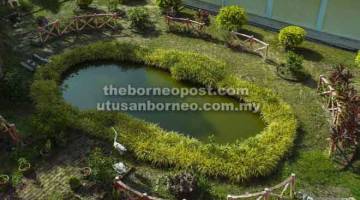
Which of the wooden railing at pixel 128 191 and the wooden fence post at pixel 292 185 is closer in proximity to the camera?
the wooden railing at pixel 128 191

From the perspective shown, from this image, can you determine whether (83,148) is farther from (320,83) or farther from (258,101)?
(320,83)

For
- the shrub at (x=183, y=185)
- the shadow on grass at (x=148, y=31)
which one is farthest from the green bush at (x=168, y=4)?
the shrub at (x=183, y=185)

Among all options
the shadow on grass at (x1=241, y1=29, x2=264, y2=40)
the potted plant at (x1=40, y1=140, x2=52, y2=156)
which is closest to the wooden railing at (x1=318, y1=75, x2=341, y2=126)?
the shadow on grass at (x1=241, y1=29, x2=264, y2=40)

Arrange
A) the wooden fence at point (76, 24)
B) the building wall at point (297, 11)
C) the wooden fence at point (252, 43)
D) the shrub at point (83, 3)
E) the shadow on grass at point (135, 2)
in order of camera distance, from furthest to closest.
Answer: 1. the shadow on grass at point (135, 2)
2. the shrub at point (83, 3)
3. the building wall at point (297, 11)
4. the wooden fence at point (76, 24)
5. the wooden fence at point (252, 43)

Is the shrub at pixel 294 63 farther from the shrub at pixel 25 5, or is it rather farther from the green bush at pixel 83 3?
the shrub at pixel 25 5

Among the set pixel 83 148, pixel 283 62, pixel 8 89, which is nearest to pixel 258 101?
pixel 283 62

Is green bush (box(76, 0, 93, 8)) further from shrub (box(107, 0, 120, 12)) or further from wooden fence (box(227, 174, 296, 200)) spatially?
wooden fence (box(227, 174, 296, 200))
